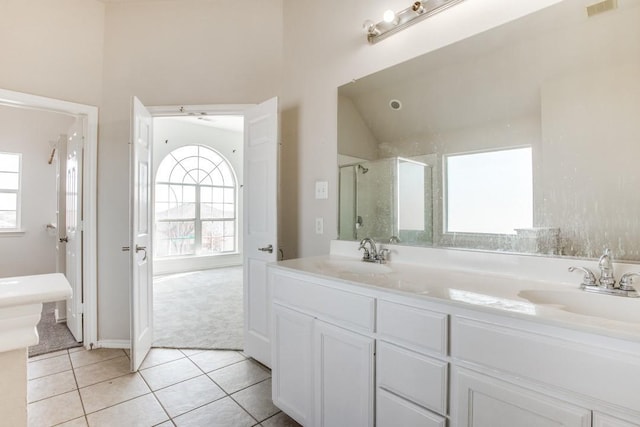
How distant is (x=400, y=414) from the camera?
3.83ft

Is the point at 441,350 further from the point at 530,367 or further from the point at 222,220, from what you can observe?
the point at 222,220

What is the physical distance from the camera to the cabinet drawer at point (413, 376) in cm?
106

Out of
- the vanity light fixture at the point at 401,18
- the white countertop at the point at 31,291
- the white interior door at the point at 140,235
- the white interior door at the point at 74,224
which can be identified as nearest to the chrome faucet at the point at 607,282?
the vanity light fixture at the point at 401,18

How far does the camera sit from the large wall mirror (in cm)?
118

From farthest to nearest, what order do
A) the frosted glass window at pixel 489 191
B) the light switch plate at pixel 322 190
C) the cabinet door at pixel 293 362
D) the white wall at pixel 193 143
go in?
the white wall at pixel 193 143 < the light switch plate at pixel 322 190 < the cabinet door at pixel 293 362 < the frosted glass window at pixel 489 191

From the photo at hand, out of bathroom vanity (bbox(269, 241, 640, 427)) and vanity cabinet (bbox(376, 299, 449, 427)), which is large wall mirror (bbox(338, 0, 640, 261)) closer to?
bathroom vanity (bbox(269, 241, 640, 427))

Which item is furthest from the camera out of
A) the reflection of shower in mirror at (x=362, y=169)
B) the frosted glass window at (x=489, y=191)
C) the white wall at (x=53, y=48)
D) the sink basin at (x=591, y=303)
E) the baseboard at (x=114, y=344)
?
the baseboard at (x=114, y=344)

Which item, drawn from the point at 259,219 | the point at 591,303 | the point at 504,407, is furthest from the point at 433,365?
the point at 259,219

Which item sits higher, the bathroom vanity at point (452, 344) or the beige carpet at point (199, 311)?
the bathroom vanity at point (452, 344)

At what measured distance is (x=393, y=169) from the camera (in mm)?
1907

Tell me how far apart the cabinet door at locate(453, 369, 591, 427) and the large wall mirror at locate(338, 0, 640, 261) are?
663 millimetres

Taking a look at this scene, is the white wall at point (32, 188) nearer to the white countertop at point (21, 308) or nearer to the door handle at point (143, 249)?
the door handle at point (143, 249)

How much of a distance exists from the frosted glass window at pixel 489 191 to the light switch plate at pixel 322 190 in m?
0.87

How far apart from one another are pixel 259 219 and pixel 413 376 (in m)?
1.65
